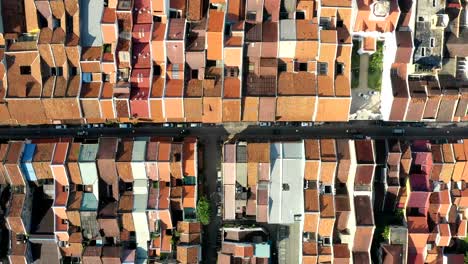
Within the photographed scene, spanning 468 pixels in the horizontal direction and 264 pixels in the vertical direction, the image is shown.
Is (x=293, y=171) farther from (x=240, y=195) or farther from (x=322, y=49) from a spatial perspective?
(x=322, y=49)

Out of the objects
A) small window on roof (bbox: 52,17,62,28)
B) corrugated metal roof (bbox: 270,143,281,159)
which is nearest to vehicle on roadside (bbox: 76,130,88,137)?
small window on roof (bbox: 52,17,62,28)

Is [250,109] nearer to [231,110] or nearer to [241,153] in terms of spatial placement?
[231,110]

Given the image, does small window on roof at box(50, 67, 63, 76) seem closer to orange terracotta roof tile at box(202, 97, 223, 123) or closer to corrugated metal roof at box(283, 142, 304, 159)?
orange terracotta roof tile at box(202, 97, 223, 123)

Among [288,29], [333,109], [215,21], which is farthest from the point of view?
[333,109]

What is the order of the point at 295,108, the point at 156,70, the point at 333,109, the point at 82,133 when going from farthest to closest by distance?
the point at 82,133 < the point at 156,70 < the point at 295,108 < the point at 333,109

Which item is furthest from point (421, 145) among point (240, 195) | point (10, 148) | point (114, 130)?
point (10, 148)

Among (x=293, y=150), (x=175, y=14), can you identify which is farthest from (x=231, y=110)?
(x=175, y=14)
